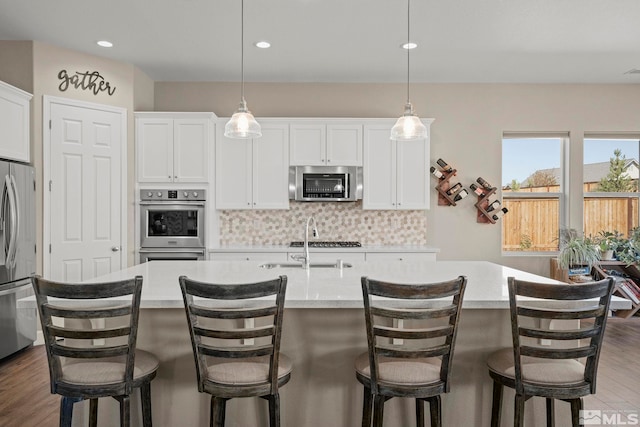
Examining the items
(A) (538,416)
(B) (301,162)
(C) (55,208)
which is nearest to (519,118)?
(B) (301,162)

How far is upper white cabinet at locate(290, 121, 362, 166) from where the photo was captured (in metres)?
4.90

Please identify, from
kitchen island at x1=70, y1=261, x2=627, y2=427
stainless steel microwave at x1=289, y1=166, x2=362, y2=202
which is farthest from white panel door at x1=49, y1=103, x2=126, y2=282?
kitchen island at x1=70, y1=261, x2=627, y2=427

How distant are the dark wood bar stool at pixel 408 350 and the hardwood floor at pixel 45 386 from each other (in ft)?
5.48

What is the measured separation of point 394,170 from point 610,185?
282 cm

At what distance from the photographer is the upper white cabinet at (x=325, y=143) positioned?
4902 millimetres

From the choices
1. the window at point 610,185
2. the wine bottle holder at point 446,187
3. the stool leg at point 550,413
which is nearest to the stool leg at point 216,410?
the stool leg at point 550,413

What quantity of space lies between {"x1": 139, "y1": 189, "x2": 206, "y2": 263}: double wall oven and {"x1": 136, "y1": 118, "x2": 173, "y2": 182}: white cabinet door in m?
0.18

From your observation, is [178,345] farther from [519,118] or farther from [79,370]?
[519,118]

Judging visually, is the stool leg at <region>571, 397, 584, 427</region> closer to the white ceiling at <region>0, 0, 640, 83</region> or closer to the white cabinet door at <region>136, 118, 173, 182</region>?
the white ceiling at <region>0, 0, 640, 83</region>

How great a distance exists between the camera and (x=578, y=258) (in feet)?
16.1

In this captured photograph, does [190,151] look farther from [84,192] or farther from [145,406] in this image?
[145,406]

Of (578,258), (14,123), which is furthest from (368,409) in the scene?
(578,258)

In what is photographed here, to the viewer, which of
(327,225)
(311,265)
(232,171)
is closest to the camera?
(311,265)

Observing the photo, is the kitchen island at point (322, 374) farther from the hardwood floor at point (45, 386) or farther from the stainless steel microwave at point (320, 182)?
the stainless steel microwave at point (320, 182)
